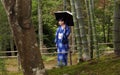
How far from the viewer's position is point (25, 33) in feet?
12.9

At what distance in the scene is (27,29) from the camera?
3.92 m

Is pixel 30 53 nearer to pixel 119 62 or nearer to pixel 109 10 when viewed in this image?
pixel 119 62

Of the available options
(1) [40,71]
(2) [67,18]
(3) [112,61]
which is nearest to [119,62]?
(3) [112,61]

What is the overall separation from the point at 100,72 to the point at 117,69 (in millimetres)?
217

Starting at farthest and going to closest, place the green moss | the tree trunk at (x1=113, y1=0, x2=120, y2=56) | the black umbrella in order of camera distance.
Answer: the black umbrella, the tree trunk at (x1=113, y1=0, x2=120, y2=56), the green moss

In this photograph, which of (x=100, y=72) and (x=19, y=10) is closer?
(x=19, y=10)

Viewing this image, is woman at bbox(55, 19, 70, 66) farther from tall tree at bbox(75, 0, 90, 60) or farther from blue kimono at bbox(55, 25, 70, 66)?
tall tree at bbox(75, 0, 90, 60)

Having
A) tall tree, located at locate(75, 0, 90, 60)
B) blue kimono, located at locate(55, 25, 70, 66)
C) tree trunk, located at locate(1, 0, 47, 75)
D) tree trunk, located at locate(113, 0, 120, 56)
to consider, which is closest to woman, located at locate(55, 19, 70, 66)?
blue kimono, located at locate(55, 25, 70, 66)

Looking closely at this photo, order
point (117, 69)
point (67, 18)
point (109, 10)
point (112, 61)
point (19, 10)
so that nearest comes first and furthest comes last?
point (19, 10) → point (117, 69) → point (112, 61) → point (67, 18) → point (109, 10)

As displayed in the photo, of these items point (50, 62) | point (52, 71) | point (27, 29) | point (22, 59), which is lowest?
point (50, 62)

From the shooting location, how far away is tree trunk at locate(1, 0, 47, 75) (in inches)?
152

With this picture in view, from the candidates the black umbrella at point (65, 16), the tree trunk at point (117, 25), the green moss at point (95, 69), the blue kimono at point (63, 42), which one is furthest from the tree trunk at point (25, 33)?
the blue kimono at point (63, 42)

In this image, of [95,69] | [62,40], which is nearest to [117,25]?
[95,69]

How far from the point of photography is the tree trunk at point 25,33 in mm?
3863
